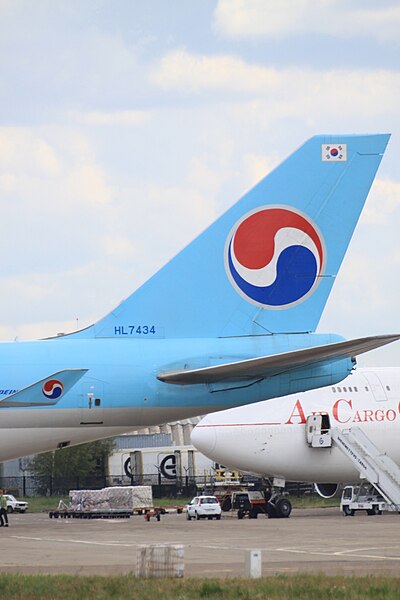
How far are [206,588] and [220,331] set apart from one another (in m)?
9.81

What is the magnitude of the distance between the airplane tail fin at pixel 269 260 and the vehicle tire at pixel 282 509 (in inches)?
715

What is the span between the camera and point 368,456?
1576 inches

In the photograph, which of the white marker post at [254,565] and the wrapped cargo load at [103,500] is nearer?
the white marker post at [254,565]

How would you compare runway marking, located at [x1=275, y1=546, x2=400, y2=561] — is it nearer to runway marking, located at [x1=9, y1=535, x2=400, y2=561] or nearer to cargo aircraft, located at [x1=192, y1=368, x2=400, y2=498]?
runway marking, located at [x1=9, y1=535, x2=400, y2=561]

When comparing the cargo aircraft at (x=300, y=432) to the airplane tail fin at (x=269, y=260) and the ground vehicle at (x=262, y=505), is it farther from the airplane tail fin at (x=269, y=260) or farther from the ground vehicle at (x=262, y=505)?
the airplane tail fin at (x=269, y=260)

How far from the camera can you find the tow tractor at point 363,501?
42.3 metres

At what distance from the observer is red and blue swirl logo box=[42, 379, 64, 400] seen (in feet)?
75.2

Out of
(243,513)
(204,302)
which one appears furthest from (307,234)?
(243,513)

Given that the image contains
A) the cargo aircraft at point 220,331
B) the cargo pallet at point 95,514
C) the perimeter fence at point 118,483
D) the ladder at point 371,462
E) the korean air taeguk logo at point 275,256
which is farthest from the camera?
the perimeter fence at point 118,483

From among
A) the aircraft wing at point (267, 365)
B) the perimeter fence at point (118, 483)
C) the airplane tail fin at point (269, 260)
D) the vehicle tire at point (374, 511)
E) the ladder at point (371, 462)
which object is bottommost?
the vehicle tire at point (374, 511)

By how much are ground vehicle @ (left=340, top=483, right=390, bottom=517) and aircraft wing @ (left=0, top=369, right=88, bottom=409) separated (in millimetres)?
21020

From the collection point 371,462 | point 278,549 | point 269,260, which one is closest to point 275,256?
point 269,260

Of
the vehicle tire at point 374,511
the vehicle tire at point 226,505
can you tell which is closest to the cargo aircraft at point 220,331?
the vehicle tire at point 374,511

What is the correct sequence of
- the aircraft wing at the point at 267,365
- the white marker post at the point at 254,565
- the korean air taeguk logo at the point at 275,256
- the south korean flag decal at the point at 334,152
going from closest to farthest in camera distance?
the white marker post at the point at 254,565 < the aircraft wing at the point at 267,365 < the korean air taeguk logo at the point at 275,256 < the south korean flag decal at the point at 334,152
